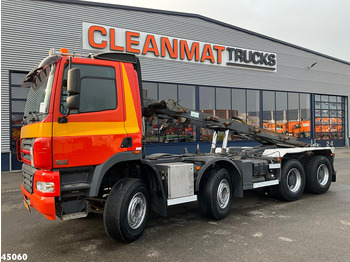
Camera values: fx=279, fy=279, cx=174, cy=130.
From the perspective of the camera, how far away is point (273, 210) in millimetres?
6285

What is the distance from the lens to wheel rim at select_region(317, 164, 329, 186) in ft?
26.4

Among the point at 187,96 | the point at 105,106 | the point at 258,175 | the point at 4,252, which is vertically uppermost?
the point at 187,96

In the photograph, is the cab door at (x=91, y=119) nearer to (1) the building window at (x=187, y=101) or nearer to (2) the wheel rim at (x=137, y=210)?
(2) the wheel rim at (x=137, y=210)

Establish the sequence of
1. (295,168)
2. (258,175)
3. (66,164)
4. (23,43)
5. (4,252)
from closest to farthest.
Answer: (66,164) < (4,252) < (258,175) < (295,168) < (23,43)

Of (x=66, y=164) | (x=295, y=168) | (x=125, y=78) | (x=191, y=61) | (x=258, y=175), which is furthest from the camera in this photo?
(x=191, y=61)

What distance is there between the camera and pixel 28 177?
14.1ft

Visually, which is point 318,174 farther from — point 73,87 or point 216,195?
point 73,87

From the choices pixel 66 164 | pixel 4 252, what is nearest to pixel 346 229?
pixel 66 164

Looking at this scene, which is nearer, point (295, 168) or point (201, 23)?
point (295, 168)

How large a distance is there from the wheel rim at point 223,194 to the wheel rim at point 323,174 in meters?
3.62

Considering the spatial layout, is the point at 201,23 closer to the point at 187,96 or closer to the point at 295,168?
the point at 187,96

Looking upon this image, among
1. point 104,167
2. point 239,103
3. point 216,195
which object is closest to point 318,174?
point 216,195

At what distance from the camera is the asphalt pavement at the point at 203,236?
3979mm

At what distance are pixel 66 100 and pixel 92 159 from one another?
0.94m
